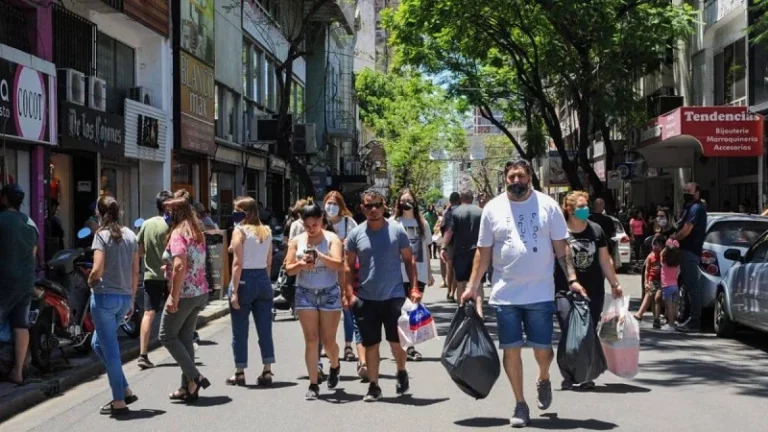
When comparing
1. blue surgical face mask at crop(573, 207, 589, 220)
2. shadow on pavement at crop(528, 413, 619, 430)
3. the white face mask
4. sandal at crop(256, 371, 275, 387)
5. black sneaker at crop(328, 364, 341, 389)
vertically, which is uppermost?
the white face mask

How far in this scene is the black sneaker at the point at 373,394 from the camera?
8359mm

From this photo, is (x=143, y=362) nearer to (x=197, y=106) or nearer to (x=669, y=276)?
(x=669, y=276)

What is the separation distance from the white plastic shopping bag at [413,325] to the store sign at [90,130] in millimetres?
10160

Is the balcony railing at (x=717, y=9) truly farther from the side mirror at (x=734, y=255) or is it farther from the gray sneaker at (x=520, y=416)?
the gray sneaker at (x=520, y=416)

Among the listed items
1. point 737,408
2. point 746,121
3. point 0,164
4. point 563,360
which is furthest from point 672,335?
point 746,121

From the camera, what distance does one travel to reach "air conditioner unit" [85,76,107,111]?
1781 centimetres

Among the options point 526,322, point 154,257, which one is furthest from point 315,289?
point 154,257

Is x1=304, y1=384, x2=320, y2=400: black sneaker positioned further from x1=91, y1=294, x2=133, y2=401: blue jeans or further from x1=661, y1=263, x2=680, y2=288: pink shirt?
x1=661, y1=263, x2=680, y2=288: pink shirt

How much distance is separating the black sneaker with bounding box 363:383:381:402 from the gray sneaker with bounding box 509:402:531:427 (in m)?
1.48

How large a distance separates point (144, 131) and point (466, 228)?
971cm

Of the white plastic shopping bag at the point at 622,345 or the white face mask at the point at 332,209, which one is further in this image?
the white face mask at the point at 332,209

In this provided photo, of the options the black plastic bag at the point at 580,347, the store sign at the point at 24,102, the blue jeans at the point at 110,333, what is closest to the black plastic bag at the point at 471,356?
the black plastic bag at the point at 580,347

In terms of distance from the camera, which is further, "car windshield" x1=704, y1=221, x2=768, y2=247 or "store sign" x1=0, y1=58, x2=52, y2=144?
"store sign" x1=0, y1=58, x2=52, y2=144

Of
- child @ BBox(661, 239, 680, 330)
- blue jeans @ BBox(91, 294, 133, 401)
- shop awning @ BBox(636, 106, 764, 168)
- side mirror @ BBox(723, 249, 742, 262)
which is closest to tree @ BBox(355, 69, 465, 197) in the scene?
shop awning @ BBox(636, 106, 764, 168)
